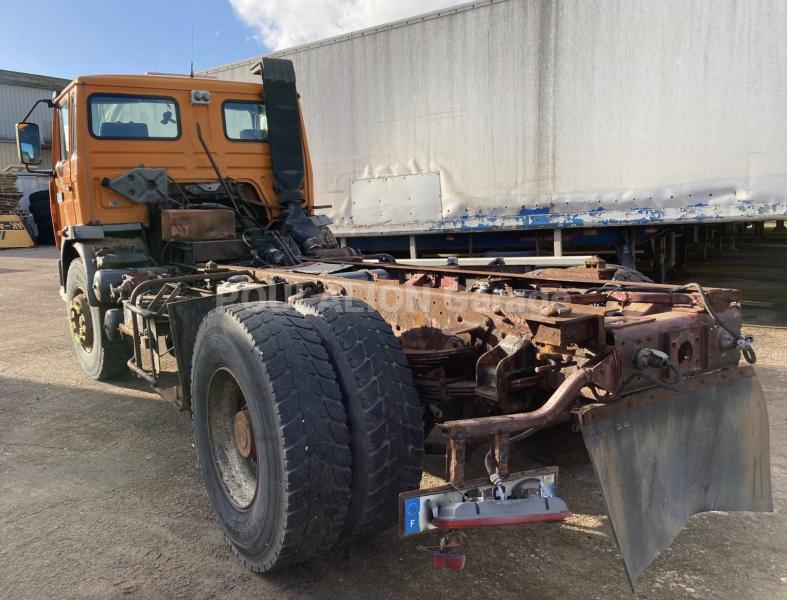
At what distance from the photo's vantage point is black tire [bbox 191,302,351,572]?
7.79 feet

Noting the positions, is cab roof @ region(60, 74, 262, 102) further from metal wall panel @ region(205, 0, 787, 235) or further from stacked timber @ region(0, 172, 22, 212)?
stacked timber @ region(0, 172, 22, 212)

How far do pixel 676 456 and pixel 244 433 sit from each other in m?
1.90

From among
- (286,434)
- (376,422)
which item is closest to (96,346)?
(286,434)

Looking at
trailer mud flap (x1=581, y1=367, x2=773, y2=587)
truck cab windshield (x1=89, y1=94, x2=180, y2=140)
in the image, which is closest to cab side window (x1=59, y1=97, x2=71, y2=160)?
truck cab windshield (x1=89, y1=94, x2=180, y2=140)

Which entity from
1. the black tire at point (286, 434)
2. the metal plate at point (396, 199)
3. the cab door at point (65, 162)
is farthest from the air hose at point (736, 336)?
the metal plate at point (396, 199)

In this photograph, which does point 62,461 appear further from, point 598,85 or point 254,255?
point 598,85

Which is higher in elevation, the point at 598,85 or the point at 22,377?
the point at 598,85

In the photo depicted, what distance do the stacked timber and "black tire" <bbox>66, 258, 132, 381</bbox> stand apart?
21.7 metres

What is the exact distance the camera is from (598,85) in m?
7.58

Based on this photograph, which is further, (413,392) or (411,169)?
(411,169)

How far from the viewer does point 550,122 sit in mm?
7938

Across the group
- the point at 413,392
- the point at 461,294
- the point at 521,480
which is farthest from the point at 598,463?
the point at 461,294

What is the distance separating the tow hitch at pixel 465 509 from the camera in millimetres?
2039

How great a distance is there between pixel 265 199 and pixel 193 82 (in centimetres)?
124
